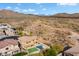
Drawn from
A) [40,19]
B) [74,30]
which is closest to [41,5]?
[40,19]

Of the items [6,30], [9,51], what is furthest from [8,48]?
[6,30]

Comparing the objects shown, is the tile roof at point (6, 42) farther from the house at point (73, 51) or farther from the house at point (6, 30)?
the house at point (73, 51)

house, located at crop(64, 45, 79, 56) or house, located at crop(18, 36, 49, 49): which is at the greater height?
house, located at crop(18, 36, 49, 49)

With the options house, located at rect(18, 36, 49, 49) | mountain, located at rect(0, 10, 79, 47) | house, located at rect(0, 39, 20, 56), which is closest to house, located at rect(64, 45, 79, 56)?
mountain, located at rect(0, 10, 79, 47)

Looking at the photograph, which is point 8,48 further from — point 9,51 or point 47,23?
point 47,23

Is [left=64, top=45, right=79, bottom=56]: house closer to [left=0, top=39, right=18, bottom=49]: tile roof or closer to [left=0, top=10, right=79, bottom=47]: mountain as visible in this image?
[left=0, top=10, right=79, bottom=47]: mountain

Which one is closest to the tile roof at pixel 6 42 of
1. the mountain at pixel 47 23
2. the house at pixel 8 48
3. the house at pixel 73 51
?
the house at pixel 8 48
